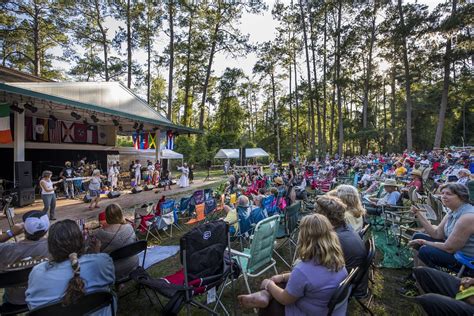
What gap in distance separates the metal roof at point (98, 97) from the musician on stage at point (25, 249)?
19.7 feet

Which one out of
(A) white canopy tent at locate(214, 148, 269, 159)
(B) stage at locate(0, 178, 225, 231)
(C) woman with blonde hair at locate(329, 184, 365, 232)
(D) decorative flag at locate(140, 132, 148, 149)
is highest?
(D) decorative flag at locate(140, 132, 148, 149)

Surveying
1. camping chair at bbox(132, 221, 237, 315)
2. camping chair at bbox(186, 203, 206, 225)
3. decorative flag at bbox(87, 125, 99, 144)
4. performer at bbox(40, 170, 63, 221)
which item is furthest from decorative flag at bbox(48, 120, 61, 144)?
camping chair at bbox(132, 221, 237, 315)

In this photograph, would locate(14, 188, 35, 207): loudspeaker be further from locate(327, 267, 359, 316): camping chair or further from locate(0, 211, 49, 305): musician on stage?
locate(327, 267, 359, 316): camping chair

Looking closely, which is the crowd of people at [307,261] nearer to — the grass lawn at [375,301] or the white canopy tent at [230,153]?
the grass lawn at [375,301]

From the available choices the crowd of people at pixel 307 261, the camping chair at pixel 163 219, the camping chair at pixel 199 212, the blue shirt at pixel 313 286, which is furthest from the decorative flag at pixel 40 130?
the blue shirt at pixel 313 286

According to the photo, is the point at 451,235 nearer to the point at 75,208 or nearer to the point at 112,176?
the point at 75,208

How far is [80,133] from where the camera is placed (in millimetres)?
14352

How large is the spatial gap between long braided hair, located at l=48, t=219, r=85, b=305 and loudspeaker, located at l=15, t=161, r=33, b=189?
338 inches

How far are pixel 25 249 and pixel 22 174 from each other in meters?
8.01

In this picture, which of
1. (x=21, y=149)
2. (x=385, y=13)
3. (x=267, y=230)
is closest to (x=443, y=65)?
(x=385, y=13)

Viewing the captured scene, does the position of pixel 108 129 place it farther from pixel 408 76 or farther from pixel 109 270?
pixel 408 76

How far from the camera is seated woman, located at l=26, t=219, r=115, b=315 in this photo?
1.69m

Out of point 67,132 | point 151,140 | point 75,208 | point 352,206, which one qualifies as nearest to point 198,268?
point 352,206

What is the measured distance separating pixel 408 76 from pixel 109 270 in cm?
2120
